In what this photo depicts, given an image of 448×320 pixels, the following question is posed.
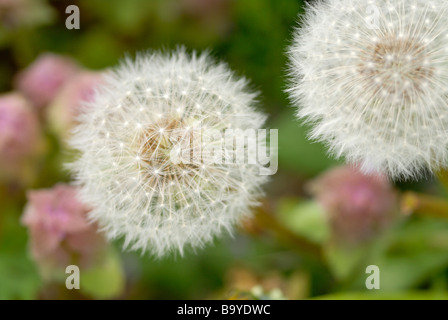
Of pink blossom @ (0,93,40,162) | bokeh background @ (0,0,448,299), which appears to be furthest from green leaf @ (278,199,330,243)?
pink blossom @ (0,93,40,162)

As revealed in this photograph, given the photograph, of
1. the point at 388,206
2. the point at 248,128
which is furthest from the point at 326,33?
the point at 388,206

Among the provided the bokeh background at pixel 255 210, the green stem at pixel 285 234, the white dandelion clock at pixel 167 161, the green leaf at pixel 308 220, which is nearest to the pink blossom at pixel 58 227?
the bokeh background at pixel 255 210

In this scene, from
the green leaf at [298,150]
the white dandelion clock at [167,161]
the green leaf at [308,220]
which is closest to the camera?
the white dandelion clock at [167,161]

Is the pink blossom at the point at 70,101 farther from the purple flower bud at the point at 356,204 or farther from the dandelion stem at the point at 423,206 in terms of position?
the dandelion stem at the point at 423,206

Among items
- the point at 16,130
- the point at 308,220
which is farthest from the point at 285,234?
the point at 16,130

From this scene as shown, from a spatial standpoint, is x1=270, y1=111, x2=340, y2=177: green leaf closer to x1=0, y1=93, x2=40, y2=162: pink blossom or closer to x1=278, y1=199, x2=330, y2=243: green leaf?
x1=278, y1=199, x2=330, y2=243: green leaf
